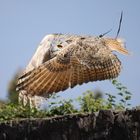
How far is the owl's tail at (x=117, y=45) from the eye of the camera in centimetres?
963

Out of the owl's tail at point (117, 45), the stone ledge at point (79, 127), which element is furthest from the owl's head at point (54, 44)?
the stone ledge at point (79, 127)

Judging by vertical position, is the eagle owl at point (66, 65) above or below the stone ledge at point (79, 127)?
above

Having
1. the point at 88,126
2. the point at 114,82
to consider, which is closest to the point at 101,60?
the point at 114,82

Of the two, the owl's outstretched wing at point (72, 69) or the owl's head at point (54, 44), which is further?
the owl's head at point (54, 44)

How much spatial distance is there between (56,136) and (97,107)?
1216mm

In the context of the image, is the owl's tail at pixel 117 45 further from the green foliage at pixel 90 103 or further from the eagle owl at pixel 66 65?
the green foliage at pixel 90 103

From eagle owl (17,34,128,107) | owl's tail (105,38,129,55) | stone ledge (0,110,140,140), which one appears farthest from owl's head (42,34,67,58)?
stone ledge (0,110,140,140)

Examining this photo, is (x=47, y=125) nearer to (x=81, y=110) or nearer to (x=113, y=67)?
(x=81, y=110)

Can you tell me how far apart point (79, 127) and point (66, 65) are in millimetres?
2615

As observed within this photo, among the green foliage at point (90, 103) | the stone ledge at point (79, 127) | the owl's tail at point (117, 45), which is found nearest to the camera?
the stone ledge at point (79, 127)

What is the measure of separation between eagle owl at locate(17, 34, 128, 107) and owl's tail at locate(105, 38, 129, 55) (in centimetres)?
2

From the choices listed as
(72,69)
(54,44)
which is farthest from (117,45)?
(72,69)

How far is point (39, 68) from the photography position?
871cm

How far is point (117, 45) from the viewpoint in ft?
32.2
